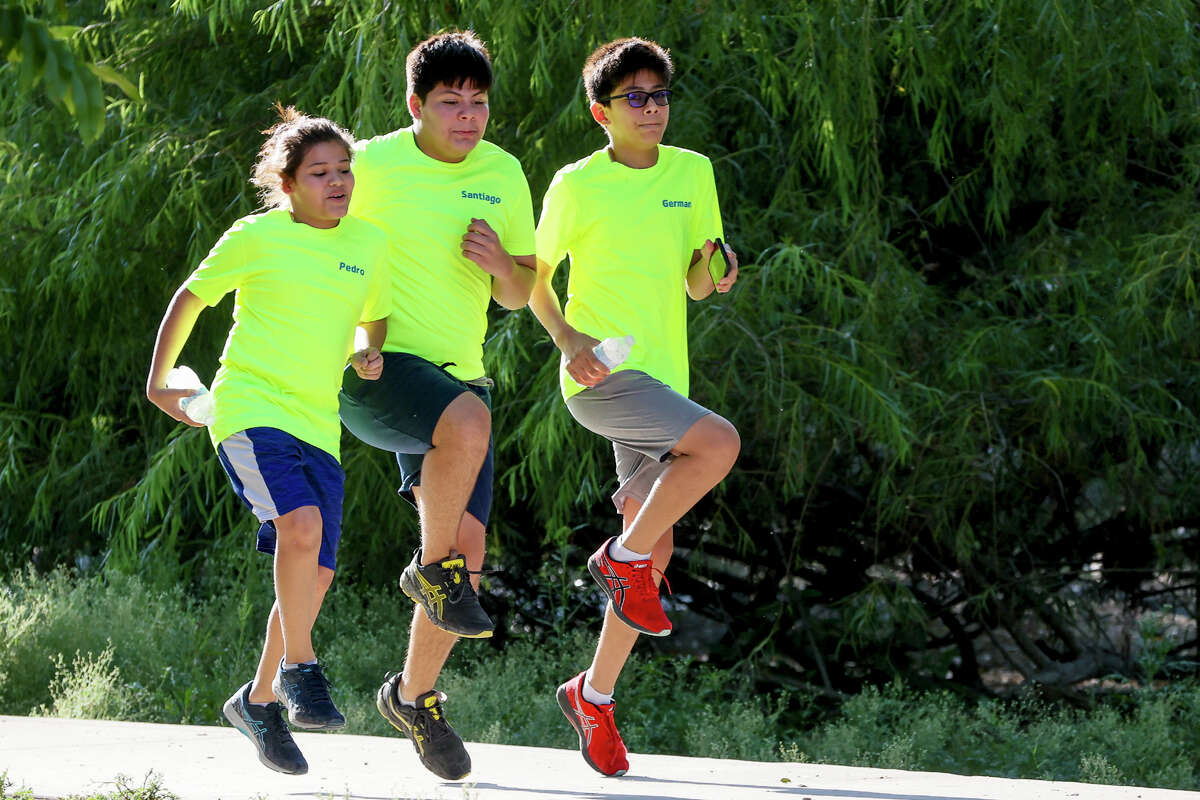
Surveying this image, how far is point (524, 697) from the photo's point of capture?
250 inches

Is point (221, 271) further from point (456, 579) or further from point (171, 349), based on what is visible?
point (456, 579)

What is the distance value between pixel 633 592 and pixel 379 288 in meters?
0.99

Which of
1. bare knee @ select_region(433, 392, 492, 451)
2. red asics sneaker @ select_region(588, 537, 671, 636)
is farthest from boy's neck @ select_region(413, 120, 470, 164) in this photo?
red asics sneaker @ select_region(588, 537, 671, 636)

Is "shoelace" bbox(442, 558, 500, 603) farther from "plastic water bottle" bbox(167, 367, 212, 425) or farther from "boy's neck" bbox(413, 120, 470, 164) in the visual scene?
"boy's neck" bbox(413, 120, 470, 164)

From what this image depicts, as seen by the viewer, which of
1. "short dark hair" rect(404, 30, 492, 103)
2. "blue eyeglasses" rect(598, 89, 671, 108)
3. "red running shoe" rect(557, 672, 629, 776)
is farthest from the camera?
"red running shoe" rect(557, 672, 629, 776)

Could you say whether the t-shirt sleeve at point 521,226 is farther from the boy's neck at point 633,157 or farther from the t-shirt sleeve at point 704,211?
the t-shirt sleeve at point 704,211

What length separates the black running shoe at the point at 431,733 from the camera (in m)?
3.81

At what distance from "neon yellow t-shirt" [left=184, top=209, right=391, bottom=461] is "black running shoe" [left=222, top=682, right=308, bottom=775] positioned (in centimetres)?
62

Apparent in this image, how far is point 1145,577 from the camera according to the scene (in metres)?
7.57

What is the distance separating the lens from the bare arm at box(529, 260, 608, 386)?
12.5 feet

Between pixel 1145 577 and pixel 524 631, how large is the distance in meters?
3.05

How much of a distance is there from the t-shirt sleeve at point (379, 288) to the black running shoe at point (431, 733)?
95cm

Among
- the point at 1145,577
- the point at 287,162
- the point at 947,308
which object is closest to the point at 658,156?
the point at 287,162

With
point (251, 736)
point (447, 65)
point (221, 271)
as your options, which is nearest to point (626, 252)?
point (447, 65)
